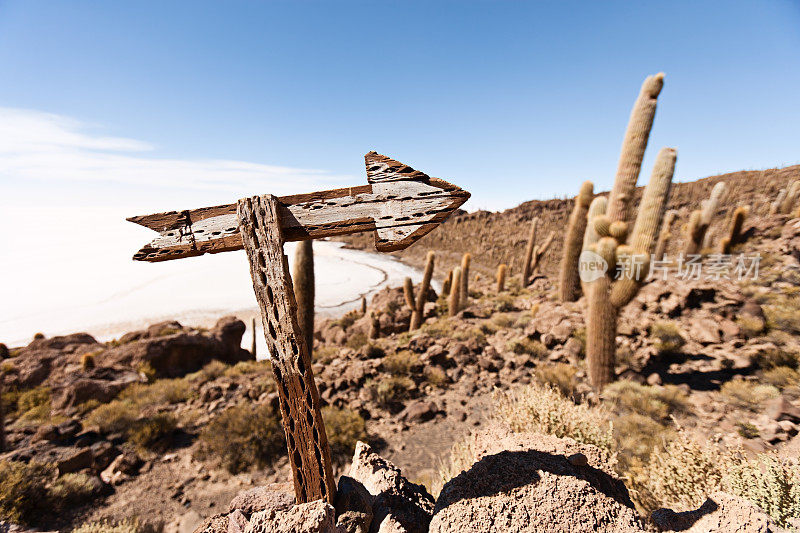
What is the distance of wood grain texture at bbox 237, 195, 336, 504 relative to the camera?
2.15m

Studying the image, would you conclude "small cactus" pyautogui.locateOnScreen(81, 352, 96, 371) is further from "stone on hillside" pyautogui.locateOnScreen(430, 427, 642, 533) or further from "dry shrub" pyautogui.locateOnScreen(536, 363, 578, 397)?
"dry shrub" pyautogui.locateOnScreen(536, 363, 578, 397)

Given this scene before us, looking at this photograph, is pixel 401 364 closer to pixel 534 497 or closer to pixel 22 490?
pixel 534 497

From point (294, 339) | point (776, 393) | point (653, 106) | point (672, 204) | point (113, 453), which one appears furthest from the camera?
point (672, 204)

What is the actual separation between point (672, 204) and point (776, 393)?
3718 centimetres

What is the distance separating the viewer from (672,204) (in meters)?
32.9

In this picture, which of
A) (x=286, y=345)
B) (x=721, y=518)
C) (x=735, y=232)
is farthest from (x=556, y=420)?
(x=735, y=232)

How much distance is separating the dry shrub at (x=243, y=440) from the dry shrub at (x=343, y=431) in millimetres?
974

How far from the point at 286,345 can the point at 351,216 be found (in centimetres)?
104

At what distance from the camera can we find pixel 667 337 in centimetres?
780

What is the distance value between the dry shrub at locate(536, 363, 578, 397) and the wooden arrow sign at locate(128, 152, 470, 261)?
6.02 meters

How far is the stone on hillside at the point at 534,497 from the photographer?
2094 millimetres

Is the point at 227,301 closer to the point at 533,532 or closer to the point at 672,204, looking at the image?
the point at 533,532

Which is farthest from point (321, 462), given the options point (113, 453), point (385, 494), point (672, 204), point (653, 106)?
point (672, 204)

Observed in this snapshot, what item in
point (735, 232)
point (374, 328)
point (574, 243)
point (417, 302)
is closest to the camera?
point (574, 243)
